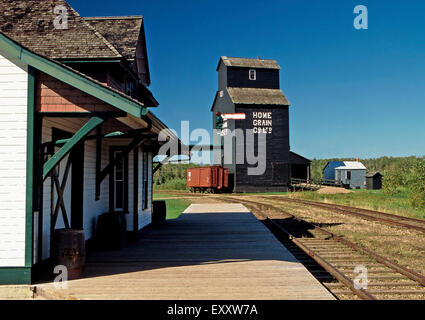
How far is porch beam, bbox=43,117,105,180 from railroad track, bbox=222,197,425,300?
4766 mm

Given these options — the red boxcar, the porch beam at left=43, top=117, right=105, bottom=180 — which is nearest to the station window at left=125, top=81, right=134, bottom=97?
the porch beam at left=43, top=117, right=105, bottom=180

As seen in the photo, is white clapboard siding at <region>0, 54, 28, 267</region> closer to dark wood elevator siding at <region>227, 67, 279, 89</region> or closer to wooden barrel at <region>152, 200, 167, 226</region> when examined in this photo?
wooden barrel at <region>152, 200, 167, 226</region>

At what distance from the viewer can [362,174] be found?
56188 mm

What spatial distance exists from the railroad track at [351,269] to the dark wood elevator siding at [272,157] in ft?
89.6

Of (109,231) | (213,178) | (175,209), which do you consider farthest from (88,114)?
(213,178)

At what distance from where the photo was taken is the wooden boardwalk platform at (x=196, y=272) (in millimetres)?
5153

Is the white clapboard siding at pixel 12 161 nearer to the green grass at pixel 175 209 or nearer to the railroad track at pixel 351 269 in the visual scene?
the railroad track at pixel 351 269

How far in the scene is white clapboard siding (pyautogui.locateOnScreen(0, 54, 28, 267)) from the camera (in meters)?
5.57

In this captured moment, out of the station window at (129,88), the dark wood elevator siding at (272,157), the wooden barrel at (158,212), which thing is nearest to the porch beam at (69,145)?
the station window at (129,88)

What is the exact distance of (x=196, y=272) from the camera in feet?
20.9

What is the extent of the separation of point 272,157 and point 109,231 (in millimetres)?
33210
